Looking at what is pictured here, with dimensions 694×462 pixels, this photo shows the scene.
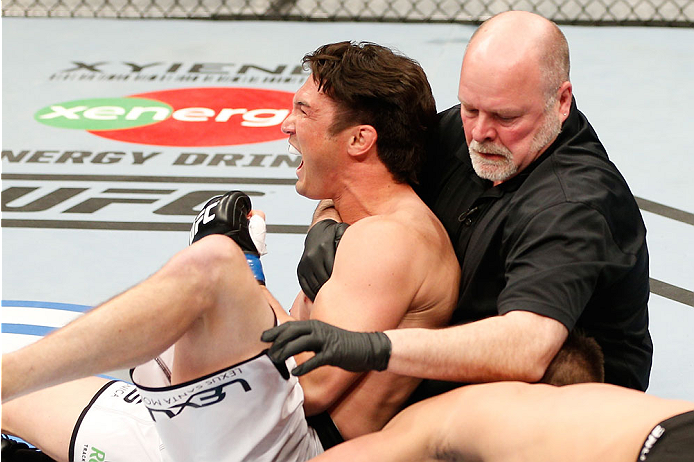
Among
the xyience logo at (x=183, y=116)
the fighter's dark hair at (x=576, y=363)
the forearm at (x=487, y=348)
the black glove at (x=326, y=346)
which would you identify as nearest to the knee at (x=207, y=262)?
the black glove at (x=326, y=346)

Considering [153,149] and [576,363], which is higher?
[576,363]

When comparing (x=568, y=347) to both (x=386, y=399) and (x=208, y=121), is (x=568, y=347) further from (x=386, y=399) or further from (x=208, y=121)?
(x=208, y=121)

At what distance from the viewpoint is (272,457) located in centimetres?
186

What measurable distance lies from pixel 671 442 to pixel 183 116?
3528 millimetres

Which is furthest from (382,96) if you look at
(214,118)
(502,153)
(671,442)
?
(214,118)

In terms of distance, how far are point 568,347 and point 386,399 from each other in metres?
0.38

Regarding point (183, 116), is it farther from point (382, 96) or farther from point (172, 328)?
point (172, 328)

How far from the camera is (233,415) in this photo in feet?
5.92

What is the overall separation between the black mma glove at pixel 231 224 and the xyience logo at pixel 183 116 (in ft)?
7.19

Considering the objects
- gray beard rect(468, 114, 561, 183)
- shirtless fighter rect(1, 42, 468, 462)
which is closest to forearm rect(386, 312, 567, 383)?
shirtless fighter rect(1, 42, 468, 462)

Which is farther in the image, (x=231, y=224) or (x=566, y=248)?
(x=231, y=224)

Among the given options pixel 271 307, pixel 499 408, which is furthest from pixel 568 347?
pixel 271 307

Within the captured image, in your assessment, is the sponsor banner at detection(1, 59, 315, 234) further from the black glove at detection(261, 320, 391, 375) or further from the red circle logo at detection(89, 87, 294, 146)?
the black glove at detection(261, 320, 391, 375)

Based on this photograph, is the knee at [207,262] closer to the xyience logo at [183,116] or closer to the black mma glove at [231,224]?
the black mma glove at [231,224]
